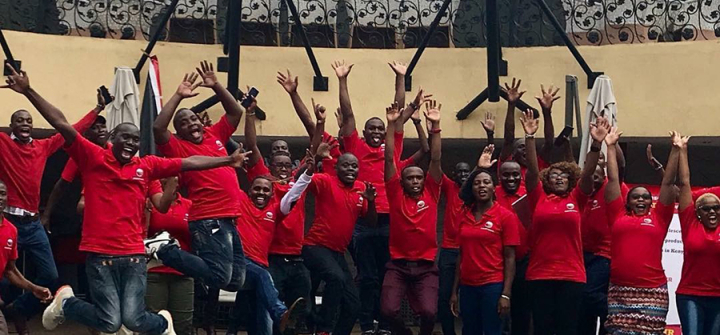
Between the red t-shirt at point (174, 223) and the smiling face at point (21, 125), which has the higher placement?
the smiling face at point (21, 125)

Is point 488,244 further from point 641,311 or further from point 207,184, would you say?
point 207,184

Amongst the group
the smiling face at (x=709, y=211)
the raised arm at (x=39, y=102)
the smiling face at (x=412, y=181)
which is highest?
the raised arm at (x=39, y=102)

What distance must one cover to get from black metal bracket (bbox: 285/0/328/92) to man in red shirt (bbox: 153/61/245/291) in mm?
3316

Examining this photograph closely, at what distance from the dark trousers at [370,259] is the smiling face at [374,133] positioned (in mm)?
703

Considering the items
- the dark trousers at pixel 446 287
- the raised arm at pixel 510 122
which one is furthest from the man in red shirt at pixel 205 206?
the raised arm at pixel 510 122

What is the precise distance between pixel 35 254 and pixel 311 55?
431 cm

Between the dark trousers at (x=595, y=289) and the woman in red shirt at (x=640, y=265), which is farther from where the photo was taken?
the dark trousers at (x=595, y=289)

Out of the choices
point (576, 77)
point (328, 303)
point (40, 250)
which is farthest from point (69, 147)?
point (576, 77)

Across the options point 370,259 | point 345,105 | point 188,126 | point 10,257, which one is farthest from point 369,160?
point 10,257

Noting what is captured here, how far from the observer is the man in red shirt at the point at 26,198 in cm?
1176

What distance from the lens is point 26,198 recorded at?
11.9 meters

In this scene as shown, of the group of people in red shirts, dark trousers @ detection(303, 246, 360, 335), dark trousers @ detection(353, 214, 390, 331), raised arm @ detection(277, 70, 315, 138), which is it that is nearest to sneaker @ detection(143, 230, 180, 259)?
the group of people in red shirts

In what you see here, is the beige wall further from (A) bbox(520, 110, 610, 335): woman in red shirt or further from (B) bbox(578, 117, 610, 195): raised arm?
(A) bbox(520, 110, 610, 335): woman in red shirt

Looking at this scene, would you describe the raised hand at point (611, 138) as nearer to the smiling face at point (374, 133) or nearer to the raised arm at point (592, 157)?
the raised arm at point (592, 157)
